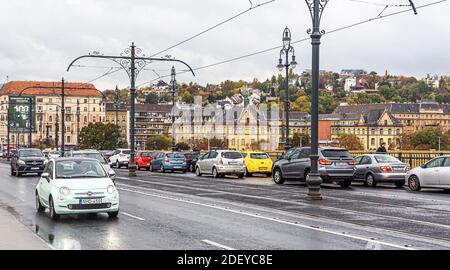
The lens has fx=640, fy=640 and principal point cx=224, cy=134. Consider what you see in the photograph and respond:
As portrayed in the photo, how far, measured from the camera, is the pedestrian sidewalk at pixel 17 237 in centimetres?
1109

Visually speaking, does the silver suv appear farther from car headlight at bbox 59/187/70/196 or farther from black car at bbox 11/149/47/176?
car headlight at bbox 59/187/70/196

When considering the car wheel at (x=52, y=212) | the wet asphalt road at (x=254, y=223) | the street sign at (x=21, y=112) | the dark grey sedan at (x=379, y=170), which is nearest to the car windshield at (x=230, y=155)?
the dark grey sedan at (x=379, y=170)

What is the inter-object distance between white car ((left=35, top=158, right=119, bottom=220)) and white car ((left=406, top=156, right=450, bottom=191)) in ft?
44.6

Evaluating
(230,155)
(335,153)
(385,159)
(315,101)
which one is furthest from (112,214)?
(230,155)

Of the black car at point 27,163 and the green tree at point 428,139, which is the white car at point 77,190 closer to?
the black car at point 27,163

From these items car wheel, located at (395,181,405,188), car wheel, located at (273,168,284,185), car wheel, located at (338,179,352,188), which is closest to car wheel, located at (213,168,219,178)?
car wheel, located at (273,168,284,185)

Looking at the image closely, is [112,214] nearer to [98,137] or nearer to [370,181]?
[370,181]

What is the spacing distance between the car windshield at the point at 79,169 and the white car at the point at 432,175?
13.6 meters

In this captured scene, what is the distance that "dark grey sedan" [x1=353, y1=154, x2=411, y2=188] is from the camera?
1077 inches

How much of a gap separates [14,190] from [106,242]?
15602 mm

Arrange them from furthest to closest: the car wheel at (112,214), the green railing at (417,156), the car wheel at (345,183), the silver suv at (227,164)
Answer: the silver suv at (227,164), the green railing at (417,156), the car wheel at (345,183), the car wheel at (112,214)

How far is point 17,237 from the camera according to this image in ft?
40.0

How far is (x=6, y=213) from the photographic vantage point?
1642 cm
